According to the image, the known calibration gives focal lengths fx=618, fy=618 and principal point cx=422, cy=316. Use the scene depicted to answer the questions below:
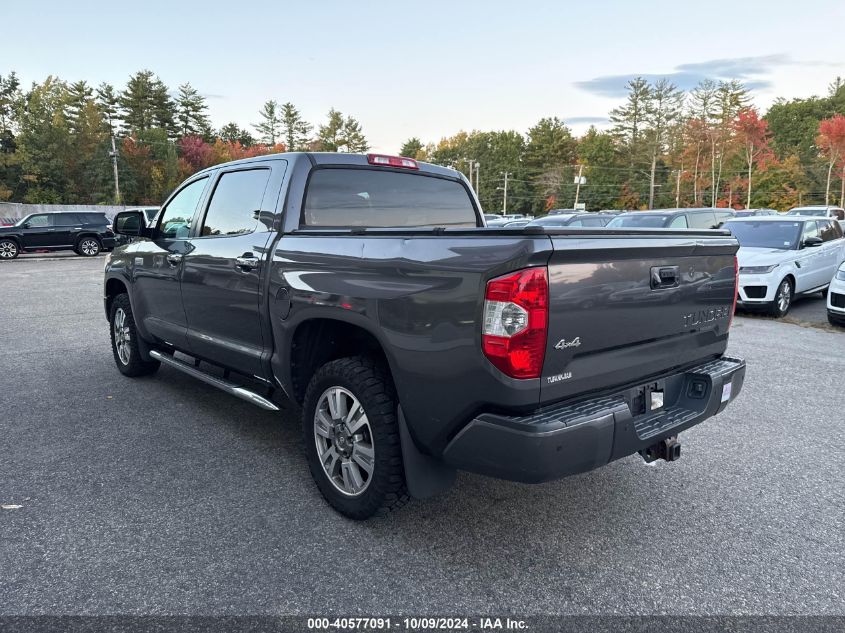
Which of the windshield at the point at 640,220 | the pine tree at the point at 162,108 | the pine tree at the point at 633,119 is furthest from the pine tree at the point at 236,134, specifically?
the windshield at the point at 640,220

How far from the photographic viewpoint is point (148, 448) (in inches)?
165

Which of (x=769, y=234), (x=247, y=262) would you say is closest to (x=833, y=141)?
(x=769, y=234)

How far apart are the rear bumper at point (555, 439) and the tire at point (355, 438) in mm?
391

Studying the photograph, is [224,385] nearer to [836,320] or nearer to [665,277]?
[665,277]

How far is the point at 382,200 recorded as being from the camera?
4191 mm

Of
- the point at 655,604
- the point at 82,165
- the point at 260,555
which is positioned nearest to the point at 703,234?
the point at 655,604

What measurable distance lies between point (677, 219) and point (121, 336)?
11266 millimetres

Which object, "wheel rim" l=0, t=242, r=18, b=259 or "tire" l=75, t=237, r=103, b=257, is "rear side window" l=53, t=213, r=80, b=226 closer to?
"tire" l=75, t=237, r=103, b=257

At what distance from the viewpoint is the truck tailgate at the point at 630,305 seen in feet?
8.14

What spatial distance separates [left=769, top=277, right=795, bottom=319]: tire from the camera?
32.2 ft

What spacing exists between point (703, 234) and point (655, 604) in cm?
184

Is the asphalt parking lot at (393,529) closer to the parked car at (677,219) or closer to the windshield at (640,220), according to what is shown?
the windshield at (640,220)

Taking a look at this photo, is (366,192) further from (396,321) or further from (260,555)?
(260,555)

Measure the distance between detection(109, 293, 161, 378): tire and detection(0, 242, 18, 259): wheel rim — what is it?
20.7m
